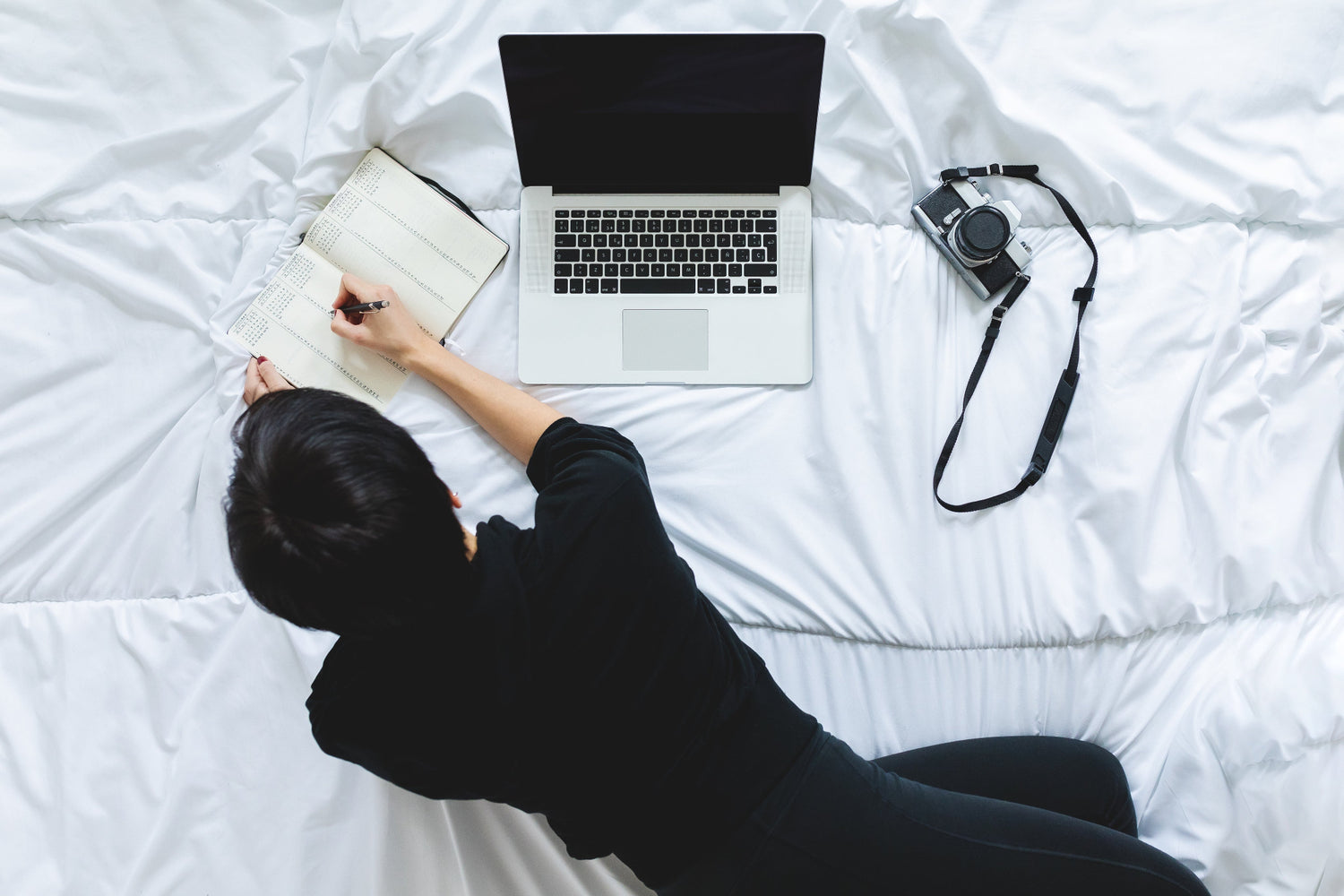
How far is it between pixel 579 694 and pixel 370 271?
2.11 feet

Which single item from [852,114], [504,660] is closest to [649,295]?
[852,114]

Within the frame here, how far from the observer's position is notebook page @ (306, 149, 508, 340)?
1.24m

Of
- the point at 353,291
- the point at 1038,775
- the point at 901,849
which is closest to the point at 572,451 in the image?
the point at 353,291

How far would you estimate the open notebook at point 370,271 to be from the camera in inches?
48.4

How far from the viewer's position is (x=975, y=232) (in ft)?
3.92

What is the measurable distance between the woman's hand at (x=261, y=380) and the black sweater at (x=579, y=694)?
0.42m

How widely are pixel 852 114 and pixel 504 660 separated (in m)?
0.82

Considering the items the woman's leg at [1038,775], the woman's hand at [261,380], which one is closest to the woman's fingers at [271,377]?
the woman's hand at [261,380]

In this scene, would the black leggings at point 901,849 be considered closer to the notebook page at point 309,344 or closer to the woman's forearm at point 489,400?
the woman's forearm at point 489,400

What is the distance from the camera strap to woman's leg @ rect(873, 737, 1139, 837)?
291 millimetres

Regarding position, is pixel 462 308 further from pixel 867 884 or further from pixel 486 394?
pixel 867 884

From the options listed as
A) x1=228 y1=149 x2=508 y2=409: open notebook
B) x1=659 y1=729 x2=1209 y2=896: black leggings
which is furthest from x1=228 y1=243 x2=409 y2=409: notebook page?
x1=659 y1=729 x2=1209 y2=896: black leggings

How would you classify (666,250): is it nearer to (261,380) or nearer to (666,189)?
(666,189)

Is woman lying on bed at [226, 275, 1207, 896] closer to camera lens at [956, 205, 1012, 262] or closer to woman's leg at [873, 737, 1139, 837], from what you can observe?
woman's leg at [873, 737, 1139, 837]
